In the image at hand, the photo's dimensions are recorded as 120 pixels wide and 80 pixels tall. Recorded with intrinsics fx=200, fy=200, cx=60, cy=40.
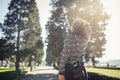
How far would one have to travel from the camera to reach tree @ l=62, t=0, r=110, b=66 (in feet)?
104

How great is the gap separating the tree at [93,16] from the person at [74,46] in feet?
92.4

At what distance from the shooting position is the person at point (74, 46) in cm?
319

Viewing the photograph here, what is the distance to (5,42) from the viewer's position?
38.0 m

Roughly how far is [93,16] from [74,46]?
29494 millimetres

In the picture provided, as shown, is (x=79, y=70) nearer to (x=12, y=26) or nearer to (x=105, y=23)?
(x=105, y=23)

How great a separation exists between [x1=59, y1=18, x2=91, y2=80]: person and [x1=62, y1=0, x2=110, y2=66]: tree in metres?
28.2

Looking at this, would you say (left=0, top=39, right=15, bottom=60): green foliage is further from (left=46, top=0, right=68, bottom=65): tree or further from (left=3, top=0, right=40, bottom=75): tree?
(left=46, top=0, right=68, bottom=65): tree

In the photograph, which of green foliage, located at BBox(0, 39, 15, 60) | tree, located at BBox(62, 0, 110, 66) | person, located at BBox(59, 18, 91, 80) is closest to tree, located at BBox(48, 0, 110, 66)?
tree, located at BBox(62, 0, 110, 66)

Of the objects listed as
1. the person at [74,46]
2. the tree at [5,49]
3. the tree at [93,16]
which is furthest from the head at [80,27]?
the tree at [5,49]

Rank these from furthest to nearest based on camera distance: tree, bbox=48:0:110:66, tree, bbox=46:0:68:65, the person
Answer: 1. tree, bbox=46:0:68:65
2. tree, bbox=48:0:110:66
3. the person

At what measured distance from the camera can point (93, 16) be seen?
32.1 m

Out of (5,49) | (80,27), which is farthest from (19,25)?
(80,27)

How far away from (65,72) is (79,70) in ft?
0.72

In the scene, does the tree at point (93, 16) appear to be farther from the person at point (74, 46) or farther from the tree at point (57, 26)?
the person at point (74, 46)
